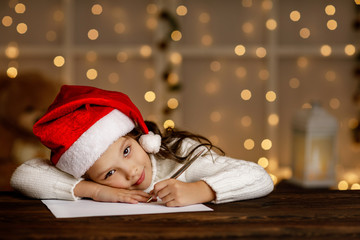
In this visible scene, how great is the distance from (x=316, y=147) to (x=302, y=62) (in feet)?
1.96

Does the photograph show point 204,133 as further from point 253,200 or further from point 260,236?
point 260,236

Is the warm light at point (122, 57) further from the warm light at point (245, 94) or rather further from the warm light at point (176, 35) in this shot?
the warm light at point (245, 94)

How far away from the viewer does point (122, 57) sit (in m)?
2.69

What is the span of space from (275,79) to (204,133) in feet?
1.67

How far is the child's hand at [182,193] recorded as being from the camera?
921mm

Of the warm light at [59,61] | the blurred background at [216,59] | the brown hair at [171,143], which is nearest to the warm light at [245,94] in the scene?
the blurred background at [216,59]

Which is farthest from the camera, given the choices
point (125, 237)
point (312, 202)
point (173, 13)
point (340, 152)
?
point (340, 152)

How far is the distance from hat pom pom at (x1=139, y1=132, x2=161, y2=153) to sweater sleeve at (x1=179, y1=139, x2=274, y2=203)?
113mm

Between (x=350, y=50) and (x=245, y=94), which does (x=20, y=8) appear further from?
(x=350, y=50)

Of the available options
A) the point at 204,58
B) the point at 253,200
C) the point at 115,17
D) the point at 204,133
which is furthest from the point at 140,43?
the point at 253,200

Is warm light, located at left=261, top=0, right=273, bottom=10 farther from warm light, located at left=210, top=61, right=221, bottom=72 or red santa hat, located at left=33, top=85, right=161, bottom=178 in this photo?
red santa hat, located at left=33, top=85, right=161, bottom=178

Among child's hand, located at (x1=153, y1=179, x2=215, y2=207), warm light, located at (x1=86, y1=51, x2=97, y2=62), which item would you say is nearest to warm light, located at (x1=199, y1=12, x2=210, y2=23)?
warm light, located at (x1=86, y1=51, x2=97, y2=62)

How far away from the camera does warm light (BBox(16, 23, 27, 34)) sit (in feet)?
8.75

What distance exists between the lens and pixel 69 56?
8.63ft
